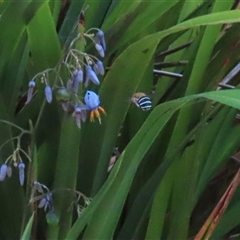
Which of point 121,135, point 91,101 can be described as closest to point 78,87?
point 91,101

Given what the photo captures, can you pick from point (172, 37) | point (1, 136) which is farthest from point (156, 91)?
point (1, 136)

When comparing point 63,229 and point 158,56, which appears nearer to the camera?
point 63,229

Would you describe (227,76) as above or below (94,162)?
above

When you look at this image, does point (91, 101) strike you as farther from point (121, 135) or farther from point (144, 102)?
point (121, 135)

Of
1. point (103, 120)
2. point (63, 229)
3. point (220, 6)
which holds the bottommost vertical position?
point (63, 229)

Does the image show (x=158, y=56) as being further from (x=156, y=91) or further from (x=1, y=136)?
(x=1, y=136)

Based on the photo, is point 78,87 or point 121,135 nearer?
point 78,87

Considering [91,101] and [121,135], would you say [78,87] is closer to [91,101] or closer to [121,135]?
[91,101]

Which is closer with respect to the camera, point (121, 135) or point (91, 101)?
point (91, 101)
